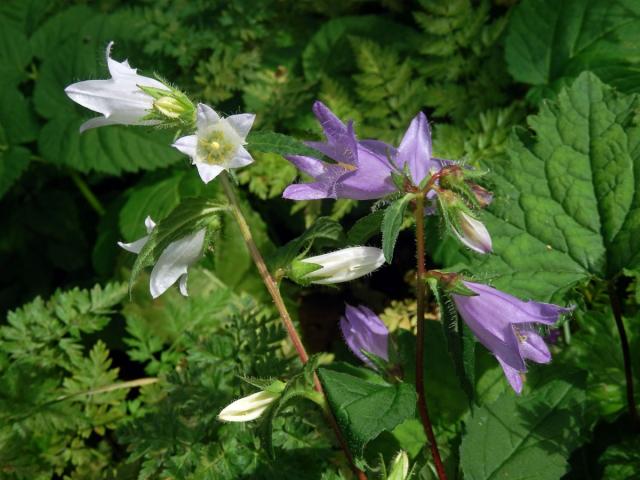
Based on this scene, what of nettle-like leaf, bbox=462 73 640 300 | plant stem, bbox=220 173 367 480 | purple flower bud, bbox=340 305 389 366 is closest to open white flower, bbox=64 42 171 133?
plant stem, bbox=220 173 367 480

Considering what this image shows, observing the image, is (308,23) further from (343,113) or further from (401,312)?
(401,312)

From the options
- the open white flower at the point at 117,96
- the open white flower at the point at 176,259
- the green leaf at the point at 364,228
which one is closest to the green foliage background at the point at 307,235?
the green leaf at the point at 364,228

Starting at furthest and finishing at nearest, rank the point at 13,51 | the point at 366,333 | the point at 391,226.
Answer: the point at 13,51, the point at 366,333, the point at 391,226

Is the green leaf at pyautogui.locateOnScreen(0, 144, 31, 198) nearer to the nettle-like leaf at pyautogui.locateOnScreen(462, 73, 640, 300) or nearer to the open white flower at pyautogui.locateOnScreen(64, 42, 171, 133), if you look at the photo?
the open white flower at pyautogui.locateOnScreen(64, 42, 171, 133)

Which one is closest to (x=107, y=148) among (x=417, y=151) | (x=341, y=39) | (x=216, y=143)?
(x=341, y=39)

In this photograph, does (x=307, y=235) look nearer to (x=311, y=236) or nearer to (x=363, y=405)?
(x=311, y=236)

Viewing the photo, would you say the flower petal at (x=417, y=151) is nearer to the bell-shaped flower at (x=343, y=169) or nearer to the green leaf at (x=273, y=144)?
the bell-shaped flower at (x=343, y=169)
